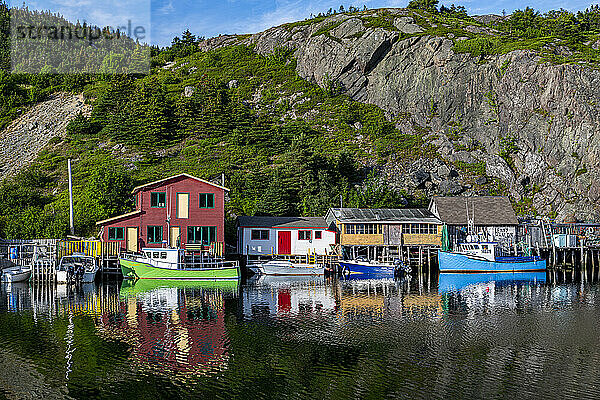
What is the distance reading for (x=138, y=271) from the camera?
52688mm

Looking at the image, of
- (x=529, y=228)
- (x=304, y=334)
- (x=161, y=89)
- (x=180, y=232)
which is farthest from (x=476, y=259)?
(x=161, y=89)

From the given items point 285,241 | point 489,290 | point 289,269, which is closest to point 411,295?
point 489,290

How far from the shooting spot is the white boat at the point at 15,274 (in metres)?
50.8

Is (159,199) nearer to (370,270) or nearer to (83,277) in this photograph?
(83,277)

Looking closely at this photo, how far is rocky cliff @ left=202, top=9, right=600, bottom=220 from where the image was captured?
89.9 m

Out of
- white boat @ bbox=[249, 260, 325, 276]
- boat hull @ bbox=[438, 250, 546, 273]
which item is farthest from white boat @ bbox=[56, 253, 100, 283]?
boat hull @ bbox=[438, 250, 546, 273]

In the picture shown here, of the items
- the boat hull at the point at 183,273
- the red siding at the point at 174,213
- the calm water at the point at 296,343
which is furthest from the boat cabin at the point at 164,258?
the calm water at the point at 296,343

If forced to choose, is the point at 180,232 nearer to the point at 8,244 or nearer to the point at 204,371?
the point at 8,244

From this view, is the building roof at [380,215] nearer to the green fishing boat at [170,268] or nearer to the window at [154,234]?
the green fishing boat at [170,268]

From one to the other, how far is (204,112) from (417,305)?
82238mm

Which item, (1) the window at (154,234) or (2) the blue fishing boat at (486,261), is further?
(2) the blue fishing boat at (486,261)

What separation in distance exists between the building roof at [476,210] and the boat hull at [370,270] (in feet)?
37.0

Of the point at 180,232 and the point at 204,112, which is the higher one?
the point at 204,112

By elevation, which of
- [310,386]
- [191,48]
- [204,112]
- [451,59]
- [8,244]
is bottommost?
[310,386]
